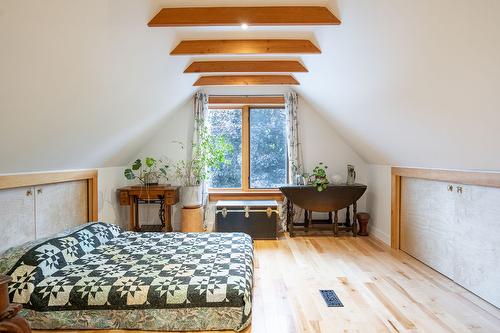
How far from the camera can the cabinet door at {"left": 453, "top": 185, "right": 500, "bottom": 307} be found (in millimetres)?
2465

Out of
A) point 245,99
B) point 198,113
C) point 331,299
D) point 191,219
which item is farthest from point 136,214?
point 331,299

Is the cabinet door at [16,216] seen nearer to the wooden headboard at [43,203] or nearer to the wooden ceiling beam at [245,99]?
the wooden headboard at [43,203]

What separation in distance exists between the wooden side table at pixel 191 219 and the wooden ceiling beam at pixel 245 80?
1.76 m

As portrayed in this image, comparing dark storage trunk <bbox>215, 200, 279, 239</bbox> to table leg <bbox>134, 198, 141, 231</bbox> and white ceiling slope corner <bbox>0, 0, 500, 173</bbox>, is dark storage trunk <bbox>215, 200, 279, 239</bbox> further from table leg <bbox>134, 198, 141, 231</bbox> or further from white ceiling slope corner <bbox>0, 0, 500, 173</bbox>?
white ceiling slope corner <bbox>0, 0, 500, 173</bbox>

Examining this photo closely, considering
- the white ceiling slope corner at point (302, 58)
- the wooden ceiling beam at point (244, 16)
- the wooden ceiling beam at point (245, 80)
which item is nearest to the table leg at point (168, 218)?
the white ceiling slope corner at point (302, 58)

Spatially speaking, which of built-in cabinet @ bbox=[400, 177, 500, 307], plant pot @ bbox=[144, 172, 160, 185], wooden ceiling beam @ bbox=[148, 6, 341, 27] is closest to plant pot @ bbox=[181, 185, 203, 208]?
plant pot @ bbox=[144, 172, 160, 185]

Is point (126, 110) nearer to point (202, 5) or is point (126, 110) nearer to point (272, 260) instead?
point (202, 5)

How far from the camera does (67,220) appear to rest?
3389 mm

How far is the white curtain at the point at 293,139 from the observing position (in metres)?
4.96

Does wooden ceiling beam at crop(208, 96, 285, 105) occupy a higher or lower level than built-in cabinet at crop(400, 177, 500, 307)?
Result: higher

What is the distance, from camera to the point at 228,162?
4.90 m

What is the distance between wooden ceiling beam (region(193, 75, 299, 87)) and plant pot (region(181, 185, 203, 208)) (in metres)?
1.45

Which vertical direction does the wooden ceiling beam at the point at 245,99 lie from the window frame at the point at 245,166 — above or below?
above

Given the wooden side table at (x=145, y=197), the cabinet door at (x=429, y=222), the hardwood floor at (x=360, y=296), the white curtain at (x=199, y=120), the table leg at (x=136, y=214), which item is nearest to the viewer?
the hardwood floor at (x=360, y=296)
